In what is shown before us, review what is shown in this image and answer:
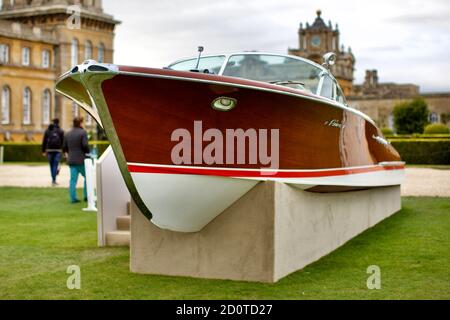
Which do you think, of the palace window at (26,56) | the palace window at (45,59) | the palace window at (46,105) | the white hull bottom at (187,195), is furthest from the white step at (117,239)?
the palace window at (45,59)

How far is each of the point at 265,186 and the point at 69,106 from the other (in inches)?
2491

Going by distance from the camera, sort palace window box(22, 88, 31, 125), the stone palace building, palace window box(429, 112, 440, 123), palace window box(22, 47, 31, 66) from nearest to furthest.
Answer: palace window box(22, 88, 31, 125)
palace window box(22, 47, 31, 66)
palace window box(429, 112, 440, 123)
the stone palace building

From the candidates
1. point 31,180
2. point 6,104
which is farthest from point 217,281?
point 6,104

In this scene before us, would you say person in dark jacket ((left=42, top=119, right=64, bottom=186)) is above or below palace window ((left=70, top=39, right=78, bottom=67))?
below

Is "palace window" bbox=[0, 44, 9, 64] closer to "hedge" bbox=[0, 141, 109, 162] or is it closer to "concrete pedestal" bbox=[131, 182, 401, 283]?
"hedge" bbox=[0, 141, 109, 162]

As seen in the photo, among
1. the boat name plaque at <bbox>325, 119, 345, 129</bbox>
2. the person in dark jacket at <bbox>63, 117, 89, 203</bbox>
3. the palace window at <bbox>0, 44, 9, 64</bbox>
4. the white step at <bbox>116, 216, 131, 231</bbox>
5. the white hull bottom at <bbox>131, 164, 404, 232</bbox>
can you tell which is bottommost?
the white step at <bbox>116, 216, 131, 231</bbox>

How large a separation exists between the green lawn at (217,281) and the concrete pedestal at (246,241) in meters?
0.15

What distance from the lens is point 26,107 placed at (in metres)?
65.1

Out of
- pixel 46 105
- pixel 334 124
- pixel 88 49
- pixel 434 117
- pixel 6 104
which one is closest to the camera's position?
pixel 334 124

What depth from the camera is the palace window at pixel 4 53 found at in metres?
63.1

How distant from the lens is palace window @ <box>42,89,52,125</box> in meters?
67.4

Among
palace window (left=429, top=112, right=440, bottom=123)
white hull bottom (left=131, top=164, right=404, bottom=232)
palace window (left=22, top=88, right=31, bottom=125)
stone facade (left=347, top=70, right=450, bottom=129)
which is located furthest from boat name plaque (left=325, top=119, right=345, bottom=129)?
palace window (left=429, top=112, right=440, bottom=123)

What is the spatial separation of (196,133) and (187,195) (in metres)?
0.64

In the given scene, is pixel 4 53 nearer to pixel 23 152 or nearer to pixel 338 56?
pixel 23 152
